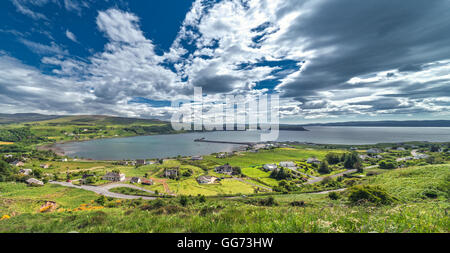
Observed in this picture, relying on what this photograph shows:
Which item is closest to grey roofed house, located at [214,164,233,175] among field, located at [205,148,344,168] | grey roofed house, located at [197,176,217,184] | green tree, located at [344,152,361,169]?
field, located at [205,148,344,168]

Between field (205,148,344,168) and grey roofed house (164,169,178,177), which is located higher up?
grey roofed house (164,169,178,177)

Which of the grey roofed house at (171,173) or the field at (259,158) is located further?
the field at (259,158)

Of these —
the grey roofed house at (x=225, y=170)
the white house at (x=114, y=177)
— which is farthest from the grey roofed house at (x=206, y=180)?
the white house at (x=114, y=177)

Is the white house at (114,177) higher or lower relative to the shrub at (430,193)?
lower

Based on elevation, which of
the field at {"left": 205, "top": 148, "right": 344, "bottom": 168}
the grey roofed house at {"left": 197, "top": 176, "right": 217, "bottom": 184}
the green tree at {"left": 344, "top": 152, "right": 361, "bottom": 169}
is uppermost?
the green tree at {"left": 344, "top": 152, "right": 361, "bottom": 169}

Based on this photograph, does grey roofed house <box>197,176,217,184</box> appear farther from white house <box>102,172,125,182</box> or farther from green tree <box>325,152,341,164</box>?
green tree <box>325,152,341,164</box>

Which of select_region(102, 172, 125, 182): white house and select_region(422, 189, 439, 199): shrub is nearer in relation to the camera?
select_region(422, 189, 439, 199): shrub

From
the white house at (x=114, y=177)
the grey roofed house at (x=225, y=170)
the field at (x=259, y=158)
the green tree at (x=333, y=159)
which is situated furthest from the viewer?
the field at (x=259, y=158)

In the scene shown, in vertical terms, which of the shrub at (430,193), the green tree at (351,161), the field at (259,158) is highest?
the shrub at (430,193)

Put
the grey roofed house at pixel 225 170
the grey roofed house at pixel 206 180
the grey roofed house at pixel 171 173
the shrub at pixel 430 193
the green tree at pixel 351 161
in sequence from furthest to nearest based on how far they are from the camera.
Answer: the green tree at pixel 351 161 < the grey roofed house at pixel 225 170 < the grey roofed house at pixel 171 173 < the grey roofed house at pixel 206 180 < the shrub at pixel 430 193

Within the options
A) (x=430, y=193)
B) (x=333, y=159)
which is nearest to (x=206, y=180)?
(x=430, y=193)

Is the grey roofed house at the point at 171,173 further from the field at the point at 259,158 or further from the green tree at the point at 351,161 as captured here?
the green tree at the point at 351,161
